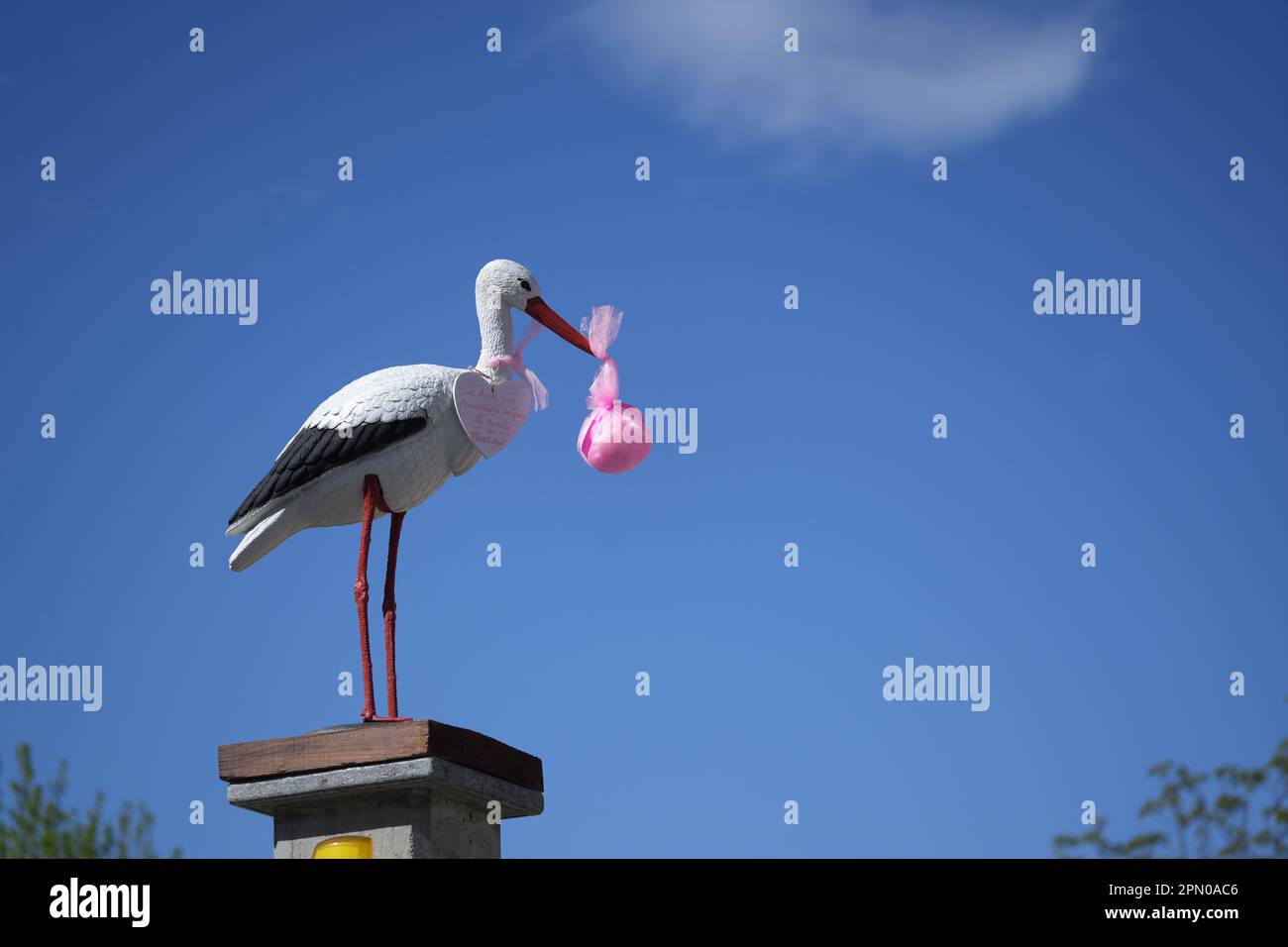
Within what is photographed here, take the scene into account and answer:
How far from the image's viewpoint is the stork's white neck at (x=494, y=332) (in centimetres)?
892

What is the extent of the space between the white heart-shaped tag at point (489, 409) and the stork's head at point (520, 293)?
0.43 metres

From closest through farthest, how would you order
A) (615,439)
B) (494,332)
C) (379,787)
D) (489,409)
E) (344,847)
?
(379,787), (344,847), (615,439), (489,409), (494,332)

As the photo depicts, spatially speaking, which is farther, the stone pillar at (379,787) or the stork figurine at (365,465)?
the stork figurine at (365,465)

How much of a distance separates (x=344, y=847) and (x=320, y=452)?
2.08m

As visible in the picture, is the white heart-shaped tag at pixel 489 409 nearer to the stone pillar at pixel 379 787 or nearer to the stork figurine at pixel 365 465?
the stork figurine at pixel 365 465

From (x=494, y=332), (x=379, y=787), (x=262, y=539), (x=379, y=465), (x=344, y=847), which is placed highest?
(x=494, y=332)

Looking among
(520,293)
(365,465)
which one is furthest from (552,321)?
(365,465)

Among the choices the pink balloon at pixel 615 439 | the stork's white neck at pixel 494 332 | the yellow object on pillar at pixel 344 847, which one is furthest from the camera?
the stork's white neck at pixel 494 332

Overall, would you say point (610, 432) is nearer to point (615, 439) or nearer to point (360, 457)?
point (615, 439)

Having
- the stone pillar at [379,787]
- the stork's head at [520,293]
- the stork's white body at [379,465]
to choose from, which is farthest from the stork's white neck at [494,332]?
the stone pillar at [379,787]

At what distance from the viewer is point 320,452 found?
8.53 metres

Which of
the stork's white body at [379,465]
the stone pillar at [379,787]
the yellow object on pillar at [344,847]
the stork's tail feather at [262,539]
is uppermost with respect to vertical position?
the stork's white body at [379,465]

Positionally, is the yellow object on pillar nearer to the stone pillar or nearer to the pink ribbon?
the stone pillar
